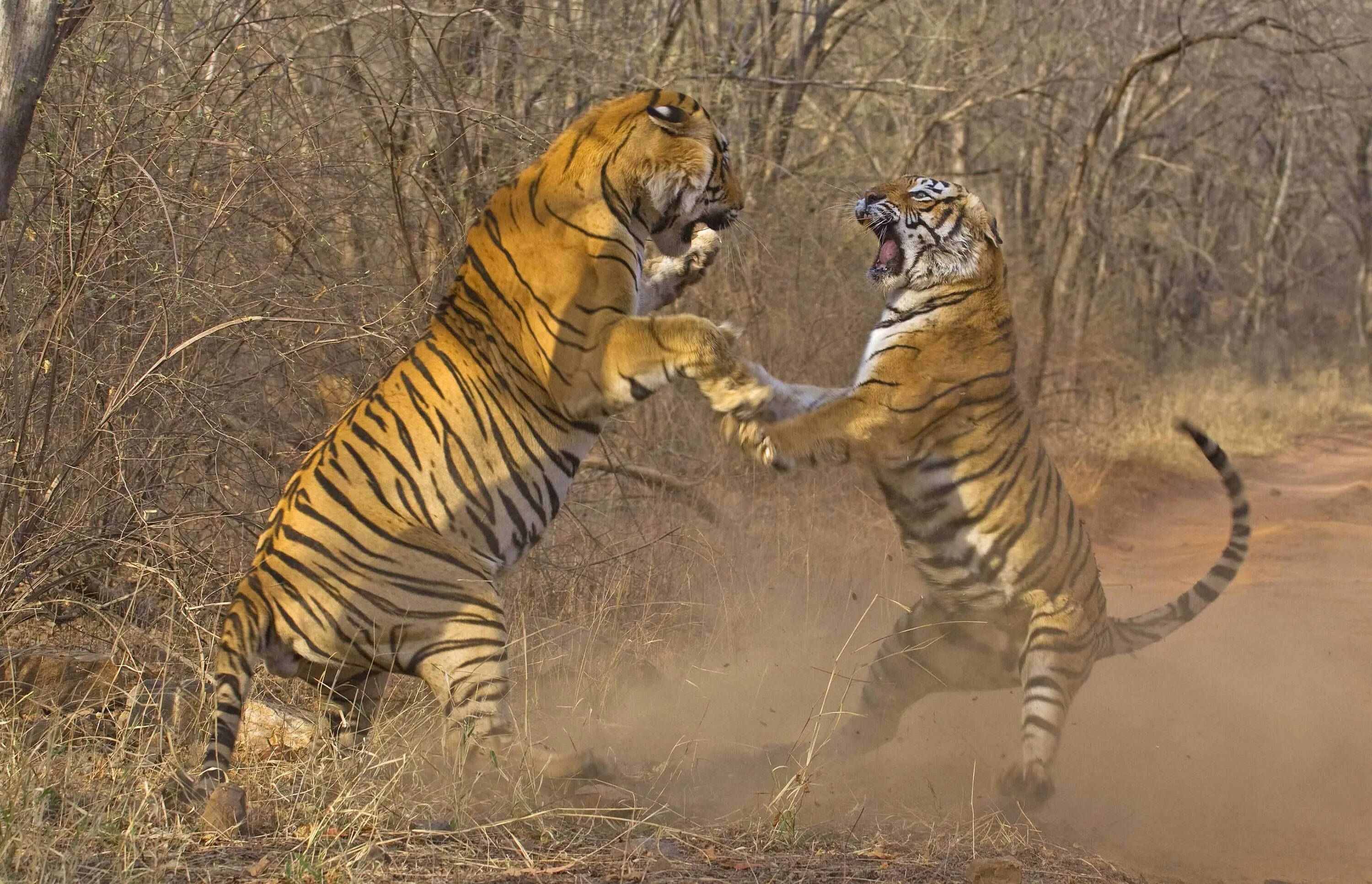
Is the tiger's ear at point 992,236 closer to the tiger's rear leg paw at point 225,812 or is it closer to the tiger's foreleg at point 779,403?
the tiger's foreleg at point 779,403

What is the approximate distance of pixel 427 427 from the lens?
14.3 ft

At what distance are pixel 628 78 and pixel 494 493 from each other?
4.68 meters

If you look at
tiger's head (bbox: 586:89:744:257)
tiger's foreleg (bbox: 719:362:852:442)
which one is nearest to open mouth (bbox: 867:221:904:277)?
tiger's foreleg (bbox: 719:362:852:442)

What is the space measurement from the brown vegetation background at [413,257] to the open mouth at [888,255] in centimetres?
84

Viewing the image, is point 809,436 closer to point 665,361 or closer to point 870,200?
point 665,361

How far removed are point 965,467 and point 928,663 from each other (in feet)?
2.70

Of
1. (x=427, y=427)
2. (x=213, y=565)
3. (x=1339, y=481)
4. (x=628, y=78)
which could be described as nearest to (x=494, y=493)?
(x=427, y=427)

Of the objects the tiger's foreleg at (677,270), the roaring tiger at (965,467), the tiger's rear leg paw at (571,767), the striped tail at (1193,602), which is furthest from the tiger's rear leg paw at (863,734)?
the tiger's foreleg at (677,270)

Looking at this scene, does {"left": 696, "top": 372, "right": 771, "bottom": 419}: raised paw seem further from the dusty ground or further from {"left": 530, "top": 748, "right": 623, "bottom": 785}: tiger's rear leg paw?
{"left": 530, "top": 748, "right": 623, "bottom": 785}: tiger's rear leg paw

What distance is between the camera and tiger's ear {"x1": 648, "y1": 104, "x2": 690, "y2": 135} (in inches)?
186

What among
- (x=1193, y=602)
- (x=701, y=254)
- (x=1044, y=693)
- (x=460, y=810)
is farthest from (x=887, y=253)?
(x=460, y=810)

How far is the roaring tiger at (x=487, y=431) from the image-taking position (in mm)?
4129

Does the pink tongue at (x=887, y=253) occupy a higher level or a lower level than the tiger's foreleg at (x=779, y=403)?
higher

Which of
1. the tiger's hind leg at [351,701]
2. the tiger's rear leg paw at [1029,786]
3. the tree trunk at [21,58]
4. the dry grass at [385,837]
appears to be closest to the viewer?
the dry grass at [385,837]
